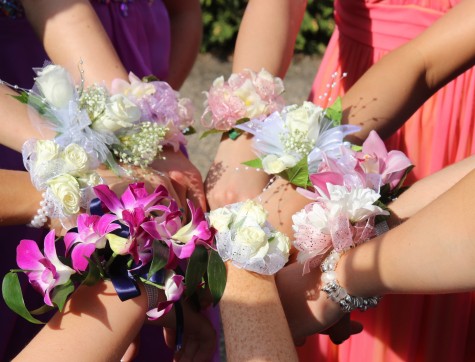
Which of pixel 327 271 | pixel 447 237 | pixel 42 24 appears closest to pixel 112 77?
pixel 42 24

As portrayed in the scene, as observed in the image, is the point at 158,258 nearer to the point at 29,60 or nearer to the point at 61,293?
the point at 61,293

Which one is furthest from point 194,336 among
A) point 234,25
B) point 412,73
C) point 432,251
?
point 234,25

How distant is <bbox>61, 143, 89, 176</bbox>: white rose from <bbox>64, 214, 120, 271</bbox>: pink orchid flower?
0.13 meters

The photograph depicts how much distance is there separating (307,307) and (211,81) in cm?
415

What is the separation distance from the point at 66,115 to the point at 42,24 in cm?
29

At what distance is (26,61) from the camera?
1735 mm

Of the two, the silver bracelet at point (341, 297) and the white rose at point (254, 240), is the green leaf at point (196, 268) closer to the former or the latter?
the white rose at point (254, 240)

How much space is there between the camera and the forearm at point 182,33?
2.27 meters

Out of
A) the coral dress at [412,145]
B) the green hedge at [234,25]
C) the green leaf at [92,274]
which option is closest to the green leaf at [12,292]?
the green leaf at [92,274]

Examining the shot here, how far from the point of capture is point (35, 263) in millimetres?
1177

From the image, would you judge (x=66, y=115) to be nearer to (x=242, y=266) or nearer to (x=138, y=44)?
(x=242, y=266)

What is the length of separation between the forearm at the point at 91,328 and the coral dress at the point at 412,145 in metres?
0.69

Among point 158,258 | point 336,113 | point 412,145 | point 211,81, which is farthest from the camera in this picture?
point 211,81

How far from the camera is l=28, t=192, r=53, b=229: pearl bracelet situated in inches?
49.8
